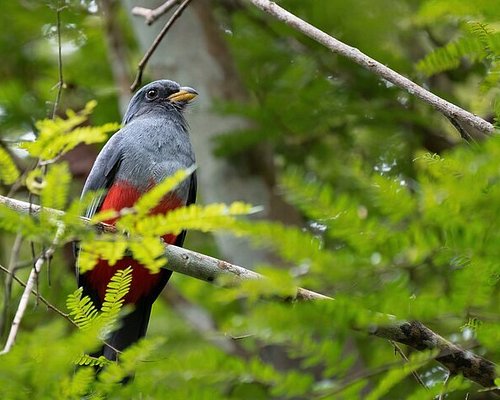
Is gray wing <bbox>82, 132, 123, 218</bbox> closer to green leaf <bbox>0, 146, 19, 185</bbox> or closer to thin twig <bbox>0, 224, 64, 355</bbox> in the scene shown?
thin twig <bbox>0, 224, 64, 355</bbox>

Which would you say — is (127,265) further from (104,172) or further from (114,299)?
(114,299)

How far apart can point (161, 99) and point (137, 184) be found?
1.15m

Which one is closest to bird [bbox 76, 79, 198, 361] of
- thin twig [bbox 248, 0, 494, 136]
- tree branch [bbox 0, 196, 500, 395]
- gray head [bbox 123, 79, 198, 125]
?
gray head [bbox 123, 79, 198, 125]

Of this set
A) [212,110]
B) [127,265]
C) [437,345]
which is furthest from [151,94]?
[437,345]

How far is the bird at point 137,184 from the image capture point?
535 cm

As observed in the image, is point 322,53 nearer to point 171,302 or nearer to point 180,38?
point 180,38

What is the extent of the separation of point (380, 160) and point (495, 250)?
412 centimetres

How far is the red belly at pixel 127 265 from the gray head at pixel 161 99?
3.23 ft

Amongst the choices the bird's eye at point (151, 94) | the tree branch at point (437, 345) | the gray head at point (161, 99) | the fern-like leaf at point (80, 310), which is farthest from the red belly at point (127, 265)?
the fern-like leaf at point (80, 310)

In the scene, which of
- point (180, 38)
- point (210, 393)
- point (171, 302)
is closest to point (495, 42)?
point (210, 393)

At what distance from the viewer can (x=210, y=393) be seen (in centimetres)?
249

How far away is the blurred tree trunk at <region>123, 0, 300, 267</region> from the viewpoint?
20.7 feet

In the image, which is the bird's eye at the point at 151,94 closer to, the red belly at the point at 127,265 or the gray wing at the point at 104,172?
the gray wing at the point at 104,172

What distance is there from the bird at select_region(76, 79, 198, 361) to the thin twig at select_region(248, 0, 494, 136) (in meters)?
1.63
